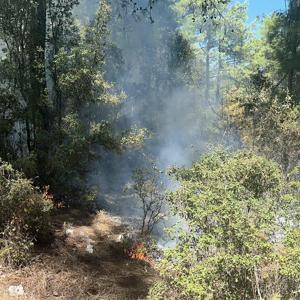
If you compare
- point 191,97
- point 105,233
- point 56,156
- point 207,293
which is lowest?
point 207,293

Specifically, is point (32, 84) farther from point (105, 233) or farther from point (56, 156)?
point (105, 233)

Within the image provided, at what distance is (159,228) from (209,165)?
3.50 meters

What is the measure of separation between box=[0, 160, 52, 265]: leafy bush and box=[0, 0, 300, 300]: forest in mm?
16

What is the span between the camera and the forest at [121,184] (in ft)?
10.4

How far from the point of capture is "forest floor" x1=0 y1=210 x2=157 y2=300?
4.59 m

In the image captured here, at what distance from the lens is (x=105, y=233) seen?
7426mm

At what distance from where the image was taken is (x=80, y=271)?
5254 mm

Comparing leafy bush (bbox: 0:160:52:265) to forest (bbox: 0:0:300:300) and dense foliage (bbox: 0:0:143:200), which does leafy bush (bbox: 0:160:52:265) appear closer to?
forest (bbox: 0:0:300:300)

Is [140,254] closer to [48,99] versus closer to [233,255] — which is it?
[233,255]

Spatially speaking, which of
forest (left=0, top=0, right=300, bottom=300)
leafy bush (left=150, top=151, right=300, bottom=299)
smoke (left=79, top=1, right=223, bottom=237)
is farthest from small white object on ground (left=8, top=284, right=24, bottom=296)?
smoke (left=79, top=1, right=223, bottom=237)

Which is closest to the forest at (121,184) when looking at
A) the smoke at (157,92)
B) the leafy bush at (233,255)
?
the leafy bush at (233,255)

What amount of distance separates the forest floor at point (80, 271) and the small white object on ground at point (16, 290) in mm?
39

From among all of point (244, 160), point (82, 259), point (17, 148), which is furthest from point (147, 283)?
point (17, 148)

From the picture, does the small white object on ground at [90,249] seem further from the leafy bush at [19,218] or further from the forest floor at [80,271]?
the leafy bush at [19,218]
